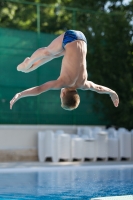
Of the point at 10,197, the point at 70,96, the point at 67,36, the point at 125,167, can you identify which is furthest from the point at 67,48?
the point at 125,167

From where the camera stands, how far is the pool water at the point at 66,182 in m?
8.20

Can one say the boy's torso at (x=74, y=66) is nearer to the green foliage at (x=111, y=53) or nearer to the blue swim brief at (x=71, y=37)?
the blue swim brief at (x=71, y=37)

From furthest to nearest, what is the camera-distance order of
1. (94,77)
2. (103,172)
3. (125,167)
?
(94,77)
(125,167)
(103,172)

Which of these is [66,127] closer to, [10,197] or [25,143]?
[25,143]

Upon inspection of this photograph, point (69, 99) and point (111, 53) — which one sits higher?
point (111, 53)

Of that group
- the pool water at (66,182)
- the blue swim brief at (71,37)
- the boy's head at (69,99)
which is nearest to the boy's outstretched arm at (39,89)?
the boy's head at (69,99)

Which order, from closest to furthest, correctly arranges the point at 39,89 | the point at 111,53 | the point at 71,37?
the point at 39,89 → the point at 71,37 → the point at 111,53

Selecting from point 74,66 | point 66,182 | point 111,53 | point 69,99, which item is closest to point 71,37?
point 74,66

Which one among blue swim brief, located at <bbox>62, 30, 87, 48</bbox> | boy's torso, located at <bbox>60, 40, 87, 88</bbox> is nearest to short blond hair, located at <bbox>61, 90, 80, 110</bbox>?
boy's torso, located at <bbox>60, 40, 87, 88</bbox>

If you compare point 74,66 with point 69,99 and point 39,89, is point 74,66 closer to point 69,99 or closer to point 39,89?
point 69,99

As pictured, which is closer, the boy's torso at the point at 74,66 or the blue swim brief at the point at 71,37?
the boy's torso at the point at 74,66

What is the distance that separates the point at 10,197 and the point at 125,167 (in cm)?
511

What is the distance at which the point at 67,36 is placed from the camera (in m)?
6.18

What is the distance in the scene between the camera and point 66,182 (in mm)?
9680
